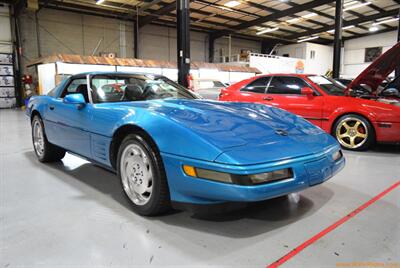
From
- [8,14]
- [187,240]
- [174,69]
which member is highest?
[8,14]

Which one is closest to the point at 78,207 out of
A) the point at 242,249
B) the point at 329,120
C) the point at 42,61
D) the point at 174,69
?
the point at 242,249

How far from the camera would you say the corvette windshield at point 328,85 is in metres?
4.59

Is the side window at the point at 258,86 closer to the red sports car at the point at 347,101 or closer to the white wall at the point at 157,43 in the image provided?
the red sports car at the point at 347,101

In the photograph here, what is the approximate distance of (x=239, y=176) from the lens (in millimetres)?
1552

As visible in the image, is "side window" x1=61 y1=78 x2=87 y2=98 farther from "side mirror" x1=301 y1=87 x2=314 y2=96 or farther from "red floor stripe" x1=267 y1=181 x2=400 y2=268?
"side mirror" x1=301 y1=87 x2=314 y2=96

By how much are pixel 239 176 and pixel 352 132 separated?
339cm

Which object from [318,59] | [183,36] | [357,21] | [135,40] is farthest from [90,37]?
[318,59]

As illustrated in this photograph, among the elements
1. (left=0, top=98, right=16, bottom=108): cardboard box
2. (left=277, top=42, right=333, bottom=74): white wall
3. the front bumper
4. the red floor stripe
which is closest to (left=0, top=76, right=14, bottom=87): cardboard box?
(left=0, top=98, right=16, bottom=108): cardboard box

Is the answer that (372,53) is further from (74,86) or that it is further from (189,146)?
(189,146)

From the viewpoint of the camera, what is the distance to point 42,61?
11.7 meters

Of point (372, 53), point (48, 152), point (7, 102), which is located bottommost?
point (48, 152)

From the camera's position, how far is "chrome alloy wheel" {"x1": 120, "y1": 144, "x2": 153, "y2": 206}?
1962mm

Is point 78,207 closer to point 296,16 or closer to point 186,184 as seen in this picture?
point 186,184

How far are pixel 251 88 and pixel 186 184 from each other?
3.91 m
